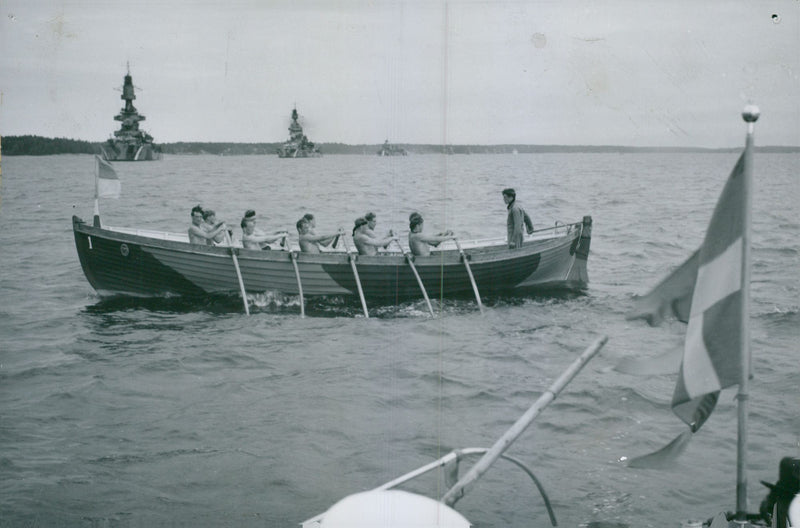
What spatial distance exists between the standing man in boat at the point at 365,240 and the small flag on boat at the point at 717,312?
338 inches

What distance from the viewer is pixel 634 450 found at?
7.55 m

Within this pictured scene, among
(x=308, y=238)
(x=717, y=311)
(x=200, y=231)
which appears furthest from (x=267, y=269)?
(x=717, y=311)

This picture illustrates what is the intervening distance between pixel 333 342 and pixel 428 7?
5498 millimetres

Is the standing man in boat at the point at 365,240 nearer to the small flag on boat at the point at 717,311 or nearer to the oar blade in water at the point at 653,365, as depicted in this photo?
the oar blade in water at the point at 653,365

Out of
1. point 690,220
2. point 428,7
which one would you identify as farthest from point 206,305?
point 690,220

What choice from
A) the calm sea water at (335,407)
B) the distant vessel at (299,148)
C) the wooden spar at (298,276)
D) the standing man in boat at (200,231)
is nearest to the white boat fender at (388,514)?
the calm sea water at (335,407)

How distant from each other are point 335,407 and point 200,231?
5.08 m

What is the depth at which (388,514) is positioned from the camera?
118 inches

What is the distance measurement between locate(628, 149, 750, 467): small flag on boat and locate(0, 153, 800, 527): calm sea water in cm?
16

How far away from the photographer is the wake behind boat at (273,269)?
11.8 m

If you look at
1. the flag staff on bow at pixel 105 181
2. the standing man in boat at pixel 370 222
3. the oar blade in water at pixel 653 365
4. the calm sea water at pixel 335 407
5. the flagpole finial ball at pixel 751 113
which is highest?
the flagpole finial ball at pixel 751 113

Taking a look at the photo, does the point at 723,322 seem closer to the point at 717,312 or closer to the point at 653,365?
the point at 717,312

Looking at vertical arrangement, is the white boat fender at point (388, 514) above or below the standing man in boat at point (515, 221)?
below

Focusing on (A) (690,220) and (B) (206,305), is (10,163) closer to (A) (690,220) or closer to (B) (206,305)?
(A) (690,220)
